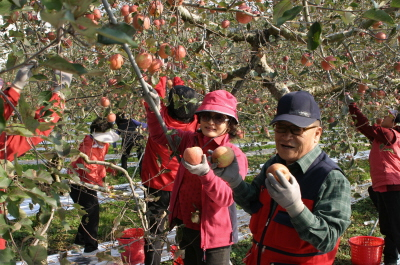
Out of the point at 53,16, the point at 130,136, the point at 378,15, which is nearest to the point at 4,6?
the point at 53,16

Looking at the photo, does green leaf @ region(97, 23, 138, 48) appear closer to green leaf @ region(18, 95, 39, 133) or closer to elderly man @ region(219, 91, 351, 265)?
green leaf @ region(18, 95, 39, 133)

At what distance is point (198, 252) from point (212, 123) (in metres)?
0.75

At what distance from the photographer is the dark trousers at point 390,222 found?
11.4 feet

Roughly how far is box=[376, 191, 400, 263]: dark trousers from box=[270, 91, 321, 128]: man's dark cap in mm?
2483

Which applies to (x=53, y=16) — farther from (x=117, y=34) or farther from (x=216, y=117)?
(x=216, y=117)

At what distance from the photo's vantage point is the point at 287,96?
1562 millimetres

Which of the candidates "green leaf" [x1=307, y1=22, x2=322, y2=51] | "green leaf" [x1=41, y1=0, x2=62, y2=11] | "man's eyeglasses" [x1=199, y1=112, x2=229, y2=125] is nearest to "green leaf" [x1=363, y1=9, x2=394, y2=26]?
"green leaf" [x1=307, y1=22, x2=322, y2=51]

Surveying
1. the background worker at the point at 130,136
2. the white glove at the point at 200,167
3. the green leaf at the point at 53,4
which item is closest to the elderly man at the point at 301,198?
the white glove at the point at 200,167

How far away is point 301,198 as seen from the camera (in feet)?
4.84

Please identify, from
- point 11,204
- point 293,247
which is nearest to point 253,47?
point 293,247

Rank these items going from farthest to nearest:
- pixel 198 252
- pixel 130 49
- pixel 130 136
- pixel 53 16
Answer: pixel 130 136
pixel 198 252
pixel 130 49
pixel 53 16

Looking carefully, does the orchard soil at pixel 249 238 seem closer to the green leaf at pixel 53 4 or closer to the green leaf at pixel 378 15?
the green leaf at pixel 378 15

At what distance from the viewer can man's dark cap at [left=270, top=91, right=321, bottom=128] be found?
1449 millimetres

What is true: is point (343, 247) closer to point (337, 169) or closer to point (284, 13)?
point (337, 169)
